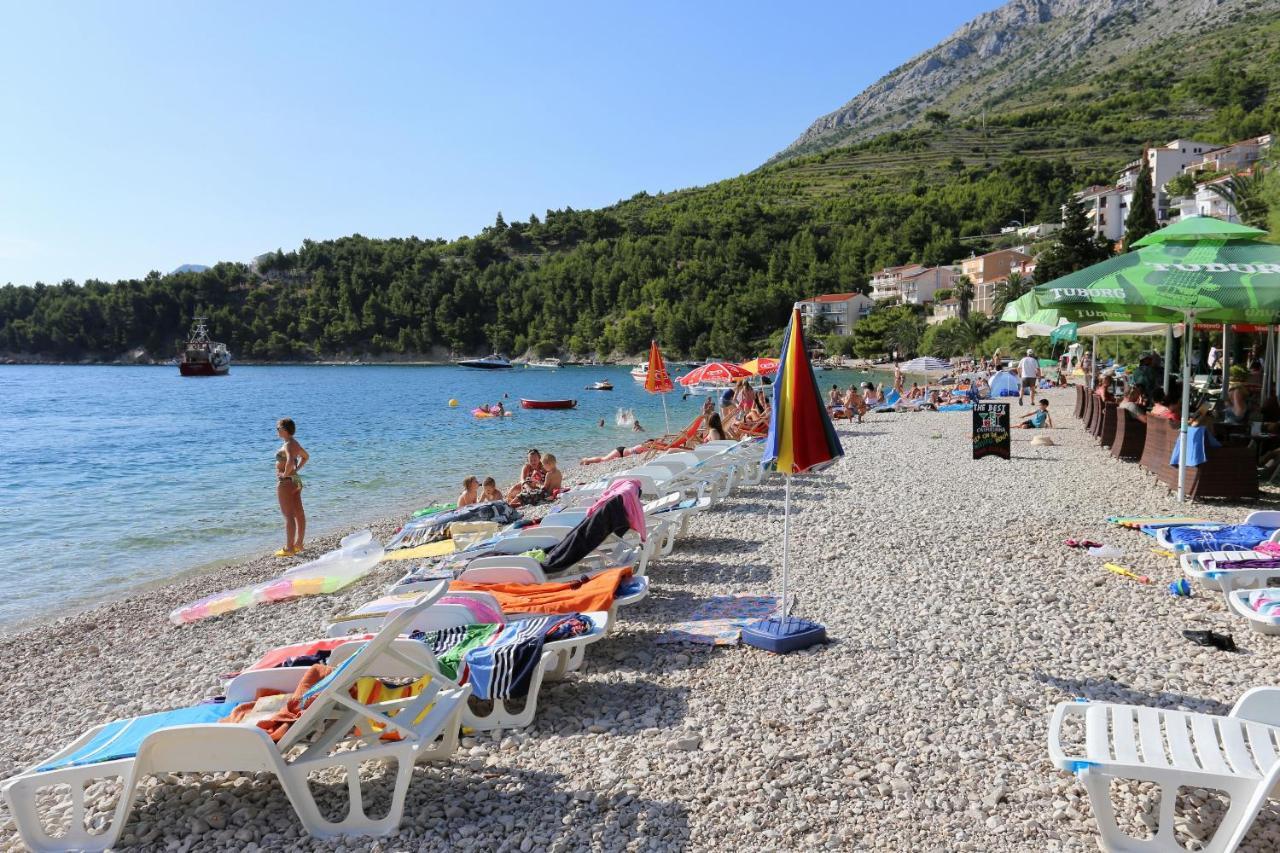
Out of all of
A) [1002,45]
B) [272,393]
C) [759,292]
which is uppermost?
[1002,45]

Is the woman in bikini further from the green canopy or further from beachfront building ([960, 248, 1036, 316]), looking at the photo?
beachfront building ([960, 248, 1036, 316])

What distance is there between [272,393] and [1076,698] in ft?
235

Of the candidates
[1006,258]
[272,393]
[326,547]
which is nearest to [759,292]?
[1006,258]

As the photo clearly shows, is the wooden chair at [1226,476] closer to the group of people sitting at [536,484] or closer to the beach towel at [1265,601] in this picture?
the beach towel at [1265,601]

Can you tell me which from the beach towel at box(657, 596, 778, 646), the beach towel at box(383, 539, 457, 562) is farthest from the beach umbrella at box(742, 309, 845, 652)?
the beach towel at box(383, 539, 457, 562)

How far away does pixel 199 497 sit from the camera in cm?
1728

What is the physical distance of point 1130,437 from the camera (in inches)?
444

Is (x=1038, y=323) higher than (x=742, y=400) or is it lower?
higher

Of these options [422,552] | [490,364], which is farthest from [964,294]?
[422,552]

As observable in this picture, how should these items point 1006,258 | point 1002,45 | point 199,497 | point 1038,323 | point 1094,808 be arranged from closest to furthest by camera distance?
1. point 1094,808
2. point 1038,323
3. point 199,497
4. point 1006,258
5. point 1002,45

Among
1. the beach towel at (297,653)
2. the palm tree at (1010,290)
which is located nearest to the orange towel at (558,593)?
the beach towel at (297,653)

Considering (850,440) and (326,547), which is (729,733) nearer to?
(326,547)

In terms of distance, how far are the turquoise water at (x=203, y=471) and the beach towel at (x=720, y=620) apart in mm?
7903

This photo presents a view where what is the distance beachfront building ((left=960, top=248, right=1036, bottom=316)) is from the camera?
80.9 m
